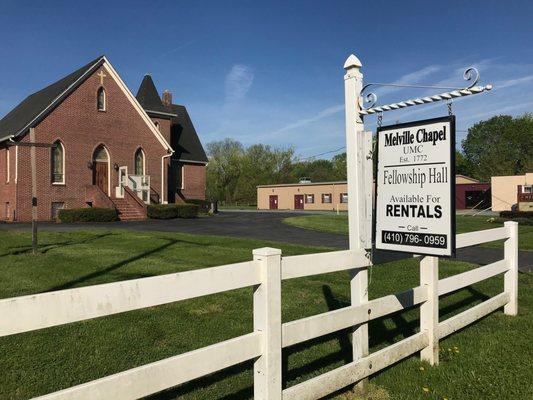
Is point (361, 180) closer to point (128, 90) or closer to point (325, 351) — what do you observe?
point (325, 351)

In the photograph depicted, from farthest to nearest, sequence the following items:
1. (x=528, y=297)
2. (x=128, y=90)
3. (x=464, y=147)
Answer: (x=464, y=147) < (x=128, y=90) < (x=528, y=297)

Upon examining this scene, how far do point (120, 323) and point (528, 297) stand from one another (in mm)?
6578

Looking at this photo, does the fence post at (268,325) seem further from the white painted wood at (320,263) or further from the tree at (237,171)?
the tree at (237,171)

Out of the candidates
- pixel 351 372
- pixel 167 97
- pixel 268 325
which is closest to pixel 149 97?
pixel 167 97

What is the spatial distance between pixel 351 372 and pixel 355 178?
5.52 feet

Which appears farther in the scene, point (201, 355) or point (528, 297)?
point (528, 297)

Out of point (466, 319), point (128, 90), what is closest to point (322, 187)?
point (128, 90)

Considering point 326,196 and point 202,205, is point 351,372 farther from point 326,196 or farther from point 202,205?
point 326,196

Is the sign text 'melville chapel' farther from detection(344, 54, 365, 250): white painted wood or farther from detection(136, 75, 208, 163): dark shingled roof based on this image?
detection(136, 75, 208, 163): dark shingled roof

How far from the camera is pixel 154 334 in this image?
17.6 ft

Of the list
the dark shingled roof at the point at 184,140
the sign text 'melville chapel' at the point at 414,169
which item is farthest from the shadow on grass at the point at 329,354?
the dark shingled roof at the point at 184,140

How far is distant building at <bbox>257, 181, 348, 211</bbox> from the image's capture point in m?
55.1

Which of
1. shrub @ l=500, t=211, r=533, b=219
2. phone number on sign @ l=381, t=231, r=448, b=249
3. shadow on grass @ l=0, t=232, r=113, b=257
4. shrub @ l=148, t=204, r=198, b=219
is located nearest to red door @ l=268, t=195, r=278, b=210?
shrub @ l=500, t=211, r=533, b=219

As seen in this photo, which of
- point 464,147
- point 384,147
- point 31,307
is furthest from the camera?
point 464,147
